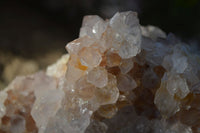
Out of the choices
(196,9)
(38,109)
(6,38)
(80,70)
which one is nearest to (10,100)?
(38,109)

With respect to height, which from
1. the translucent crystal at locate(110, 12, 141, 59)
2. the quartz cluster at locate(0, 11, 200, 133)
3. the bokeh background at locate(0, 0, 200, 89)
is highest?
the translucent crystal at locate(110, 12, 141, 59)

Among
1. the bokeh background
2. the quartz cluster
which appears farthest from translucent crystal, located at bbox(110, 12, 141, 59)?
the bokeh background

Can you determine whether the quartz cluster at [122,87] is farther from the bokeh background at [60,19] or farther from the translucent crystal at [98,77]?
the bokeh background at [60,19]

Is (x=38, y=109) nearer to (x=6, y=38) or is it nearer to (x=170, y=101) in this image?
(x=170, y=101)

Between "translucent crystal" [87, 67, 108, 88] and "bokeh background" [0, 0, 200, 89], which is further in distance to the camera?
"bokeh background" [0, 0, 200, 89]

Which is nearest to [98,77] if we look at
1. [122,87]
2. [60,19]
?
[122,87]

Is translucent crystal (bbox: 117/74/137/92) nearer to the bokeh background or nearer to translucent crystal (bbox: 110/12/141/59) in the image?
translucent crystal (bbox: 110/12/141/59)
